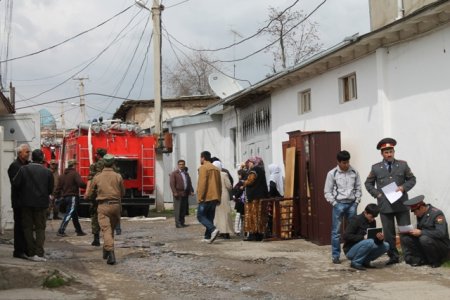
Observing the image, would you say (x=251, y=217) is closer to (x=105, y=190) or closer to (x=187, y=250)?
(x=187, y=250)

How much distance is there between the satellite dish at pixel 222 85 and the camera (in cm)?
2161

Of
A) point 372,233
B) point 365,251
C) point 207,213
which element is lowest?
point 365,251

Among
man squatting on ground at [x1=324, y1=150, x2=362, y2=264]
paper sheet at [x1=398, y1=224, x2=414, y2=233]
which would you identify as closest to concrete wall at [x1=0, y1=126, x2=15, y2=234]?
man squatting on ground at [x1=324, y1=150, x2=362, y2=264]

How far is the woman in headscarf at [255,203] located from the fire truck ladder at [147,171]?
7.67 m

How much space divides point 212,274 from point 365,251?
226 cm

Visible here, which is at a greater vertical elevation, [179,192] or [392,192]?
[179,192]

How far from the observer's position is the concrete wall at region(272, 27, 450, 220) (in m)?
9.48

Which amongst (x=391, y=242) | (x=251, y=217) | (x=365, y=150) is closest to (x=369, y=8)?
(x=365, y=150)

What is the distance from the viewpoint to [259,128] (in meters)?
18.2

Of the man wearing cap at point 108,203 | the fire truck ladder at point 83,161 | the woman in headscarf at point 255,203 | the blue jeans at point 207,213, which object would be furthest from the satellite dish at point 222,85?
the man wearing cap at point 108,203

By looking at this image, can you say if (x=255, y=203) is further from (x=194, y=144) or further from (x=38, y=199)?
(x=194, y=144)

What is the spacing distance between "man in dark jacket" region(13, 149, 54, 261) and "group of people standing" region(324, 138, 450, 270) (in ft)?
14.7

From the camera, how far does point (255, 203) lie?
39.9ft

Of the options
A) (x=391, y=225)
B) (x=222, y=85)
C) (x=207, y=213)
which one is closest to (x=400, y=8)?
(x=391, y=225)
